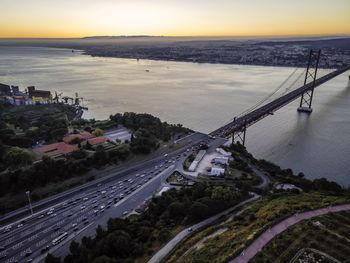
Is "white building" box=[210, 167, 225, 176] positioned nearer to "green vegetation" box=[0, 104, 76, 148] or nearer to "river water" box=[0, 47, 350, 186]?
"river water" box=[0, 47, 350, 186]

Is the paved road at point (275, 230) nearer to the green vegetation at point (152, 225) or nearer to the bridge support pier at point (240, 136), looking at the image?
the green vegetation at point (152, 225)

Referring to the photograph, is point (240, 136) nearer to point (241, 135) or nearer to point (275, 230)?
point (241, 135)

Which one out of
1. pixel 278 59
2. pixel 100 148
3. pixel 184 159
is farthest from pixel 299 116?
pixel 278 59

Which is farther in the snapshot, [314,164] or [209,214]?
[314,164]

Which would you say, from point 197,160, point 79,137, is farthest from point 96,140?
point 197,160

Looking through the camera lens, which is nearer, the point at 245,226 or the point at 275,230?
the point at 275,230

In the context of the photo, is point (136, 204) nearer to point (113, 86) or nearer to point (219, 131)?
point (219, 131)
